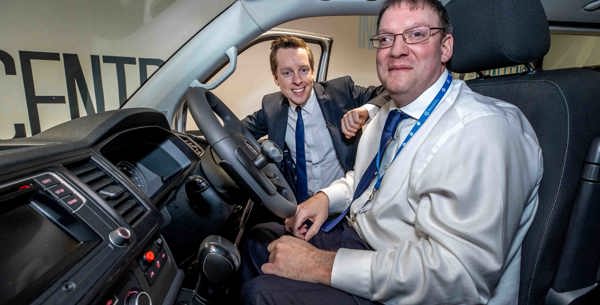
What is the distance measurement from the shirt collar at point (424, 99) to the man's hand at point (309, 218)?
0.52 m

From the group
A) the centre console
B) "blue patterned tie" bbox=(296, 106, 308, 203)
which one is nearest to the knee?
the centre console

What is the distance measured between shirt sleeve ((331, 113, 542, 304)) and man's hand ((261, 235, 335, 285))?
65 millimetres

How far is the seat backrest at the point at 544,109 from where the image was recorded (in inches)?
35.9

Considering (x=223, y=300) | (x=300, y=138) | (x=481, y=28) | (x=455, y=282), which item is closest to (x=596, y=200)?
(x=455, y=282)

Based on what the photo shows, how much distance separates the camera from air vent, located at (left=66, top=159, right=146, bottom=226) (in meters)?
0.71

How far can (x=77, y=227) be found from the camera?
64 cm

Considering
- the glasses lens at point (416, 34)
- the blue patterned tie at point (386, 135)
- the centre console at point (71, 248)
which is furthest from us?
the blue patterned tie at point (386, 135)

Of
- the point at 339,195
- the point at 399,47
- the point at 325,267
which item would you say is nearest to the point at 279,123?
the point at 339,195

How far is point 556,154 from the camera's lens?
0.92 m

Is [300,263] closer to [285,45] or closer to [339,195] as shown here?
[339,195]

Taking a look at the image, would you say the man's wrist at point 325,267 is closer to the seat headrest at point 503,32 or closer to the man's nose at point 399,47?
the man's nose at point 399,47

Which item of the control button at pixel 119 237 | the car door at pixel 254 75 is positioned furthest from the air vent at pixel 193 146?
the car door at pixel 254 75

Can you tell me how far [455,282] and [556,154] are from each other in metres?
0.47

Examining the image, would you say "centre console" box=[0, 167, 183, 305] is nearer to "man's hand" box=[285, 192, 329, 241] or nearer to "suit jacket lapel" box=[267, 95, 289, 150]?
"man's hand" box=[285, 192, 329, 241]
